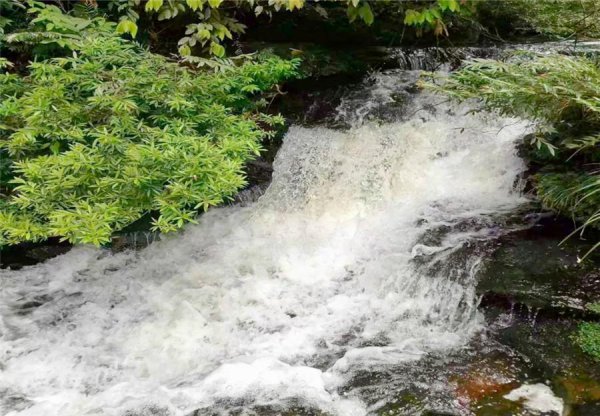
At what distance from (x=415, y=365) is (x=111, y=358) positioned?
7.22ft

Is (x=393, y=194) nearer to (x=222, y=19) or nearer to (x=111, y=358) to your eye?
(x=222, y=19)

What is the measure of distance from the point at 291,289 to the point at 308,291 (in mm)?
152

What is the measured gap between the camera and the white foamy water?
337 centimetres

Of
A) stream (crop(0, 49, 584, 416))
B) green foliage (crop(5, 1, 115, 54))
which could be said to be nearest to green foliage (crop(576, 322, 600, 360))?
stream (crop(0, 49, 584, 416))

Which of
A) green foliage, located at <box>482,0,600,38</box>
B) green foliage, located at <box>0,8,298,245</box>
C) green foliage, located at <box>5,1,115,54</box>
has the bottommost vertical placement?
green foliage, located at <box>0,8,298,245</box>

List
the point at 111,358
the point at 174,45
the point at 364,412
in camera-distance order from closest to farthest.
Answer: the point at 364,412
the point at 111,358
the point at 174,45

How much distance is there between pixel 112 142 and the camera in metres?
3.11

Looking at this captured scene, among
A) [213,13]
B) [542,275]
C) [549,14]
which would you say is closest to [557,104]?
[542,275]

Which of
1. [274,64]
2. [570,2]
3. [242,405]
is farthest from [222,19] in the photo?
[570,2]

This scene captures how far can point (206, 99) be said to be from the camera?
3.87 meters

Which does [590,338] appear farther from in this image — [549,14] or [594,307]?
[549,14]

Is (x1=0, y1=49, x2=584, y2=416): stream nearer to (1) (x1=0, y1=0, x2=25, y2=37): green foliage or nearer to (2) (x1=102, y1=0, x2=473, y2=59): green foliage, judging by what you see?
(2) (x1=102, y1=0, x2=473, y2=59): green foliage

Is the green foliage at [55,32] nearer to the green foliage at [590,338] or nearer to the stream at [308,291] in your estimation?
the stream at [308,291]

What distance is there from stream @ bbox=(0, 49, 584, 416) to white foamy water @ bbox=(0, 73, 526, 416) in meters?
0.01
